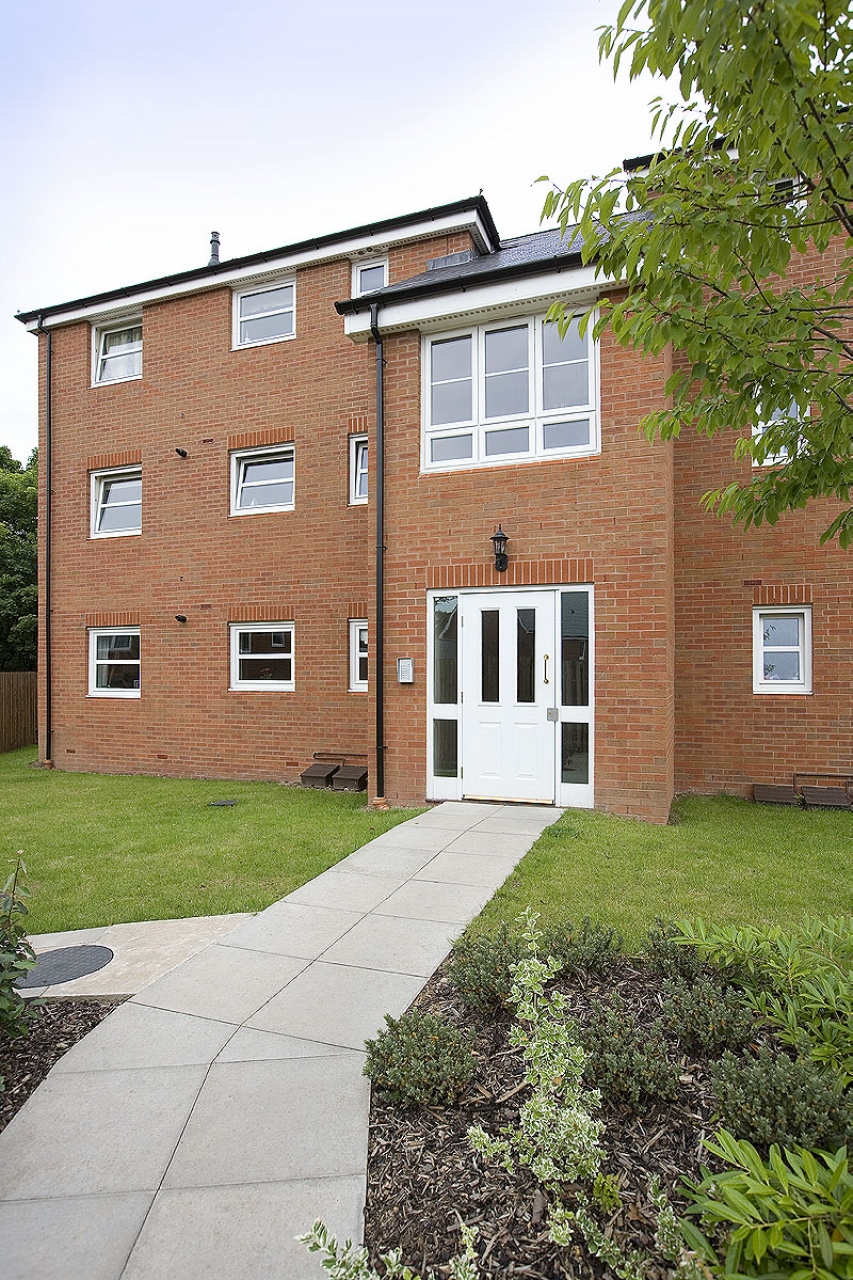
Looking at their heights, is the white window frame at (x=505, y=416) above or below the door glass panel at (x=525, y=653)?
above

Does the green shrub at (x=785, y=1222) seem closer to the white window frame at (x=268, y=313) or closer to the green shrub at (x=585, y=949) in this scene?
the green shrub at (x=585, y=949)

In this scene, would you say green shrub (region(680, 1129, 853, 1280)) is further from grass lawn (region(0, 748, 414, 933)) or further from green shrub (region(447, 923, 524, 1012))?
grass lawn (region(0, 748, 414, 933))

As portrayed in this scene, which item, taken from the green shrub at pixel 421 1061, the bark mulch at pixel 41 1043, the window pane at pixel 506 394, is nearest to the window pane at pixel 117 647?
the window pane at pixel 506 394

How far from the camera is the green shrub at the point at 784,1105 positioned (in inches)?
74.9

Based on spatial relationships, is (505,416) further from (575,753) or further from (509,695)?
(575,753)

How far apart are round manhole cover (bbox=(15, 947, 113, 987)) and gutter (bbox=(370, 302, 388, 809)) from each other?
13.5 feet

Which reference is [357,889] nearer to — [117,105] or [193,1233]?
[193,1233]

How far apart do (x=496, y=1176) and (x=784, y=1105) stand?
0.90m

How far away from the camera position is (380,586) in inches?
309

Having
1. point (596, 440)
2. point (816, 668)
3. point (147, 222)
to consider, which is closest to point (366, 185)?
point (147, 222)

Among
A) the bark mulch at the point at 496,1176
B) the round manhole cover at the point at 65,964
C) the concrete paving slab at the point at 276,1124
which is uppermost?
the bark mulch at the point at 496,1176

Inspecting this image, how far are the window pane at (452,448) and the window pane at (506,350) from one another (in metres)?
0.84

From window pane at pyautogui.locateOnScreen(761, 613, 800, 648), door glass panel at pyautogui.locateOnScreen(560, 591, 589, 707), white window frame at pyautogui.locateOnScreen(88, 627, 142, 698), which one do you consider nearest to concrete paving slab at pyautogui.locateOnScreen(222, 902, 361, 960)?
door glass panel at pyautogui.locateOnScreen(560, 591, 589, 707)

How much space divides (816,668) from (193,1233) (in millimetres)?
8270
